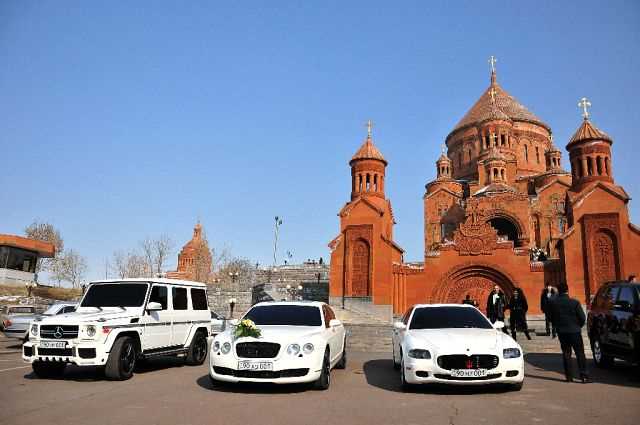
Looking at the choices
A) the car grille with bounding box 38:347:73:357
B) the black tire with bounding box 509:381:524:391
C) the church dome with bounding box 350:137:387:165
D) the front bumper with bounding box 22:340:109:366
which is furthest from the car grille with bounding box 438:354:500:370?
the church dome with bounding box 350:137:387:165

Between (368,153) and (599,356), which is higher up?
(368,153)

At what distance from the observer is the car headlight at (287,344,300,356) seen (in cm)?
725

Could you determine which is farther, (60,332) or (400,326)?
(400,326)

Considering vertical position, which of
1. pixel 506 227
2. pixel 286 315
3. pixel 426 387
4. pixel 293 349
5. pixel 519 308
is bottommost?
pixel 426 387

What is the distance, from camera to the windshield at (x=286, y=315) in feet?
28.2

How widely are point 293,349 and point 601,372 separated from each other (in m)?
6.76

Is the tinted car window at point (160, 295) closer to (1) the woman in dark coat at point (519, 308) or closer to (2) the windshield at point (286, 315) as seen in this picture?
(2) the windshield at point (286, 315)

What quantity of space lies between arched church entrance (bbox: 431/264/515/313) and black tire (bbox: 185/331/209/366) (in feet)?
57.0

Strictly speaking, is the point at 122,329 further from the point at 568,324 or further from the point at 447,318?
the point at 568,324

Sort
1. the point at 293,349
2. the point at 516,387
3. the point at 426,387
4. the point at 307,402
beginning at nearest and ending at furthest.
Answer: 1. the point at 307,402
2. the point at 293,349
3. the point at 516,387
4. the point at 426,387

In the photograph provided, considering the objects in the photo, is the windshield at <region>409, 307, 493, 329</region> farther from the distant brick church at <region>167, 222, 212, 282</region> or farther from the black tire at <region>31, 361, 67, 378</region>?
the distant brick church at <region>167, 222, 212, 282</region>

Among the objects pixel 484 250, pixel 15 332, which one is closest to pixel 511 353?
pixel 15 332

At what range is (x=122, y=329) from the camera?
28.3ft

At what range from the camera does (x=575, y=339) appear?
27.6 feet
